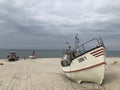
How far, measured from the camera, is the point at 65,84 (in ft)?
52.0

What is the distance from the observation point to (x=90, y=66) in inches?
619

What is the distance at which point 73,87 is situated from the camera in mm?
15352

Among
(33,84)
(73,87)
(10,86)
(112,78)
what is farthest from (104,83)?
(10,86)

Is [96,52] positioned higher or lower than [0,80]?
higher

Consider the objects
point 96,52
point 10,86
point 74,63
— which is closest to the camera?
point 10,86

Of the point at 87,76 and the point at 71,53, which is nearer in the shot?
the point at 87,76

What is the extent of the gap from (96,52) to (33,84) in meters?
4.32

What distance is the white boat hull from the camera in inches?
609

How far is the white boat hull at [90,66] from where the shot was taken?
1547 centimetres

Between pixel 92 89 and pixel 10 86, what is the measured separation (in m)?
4.84

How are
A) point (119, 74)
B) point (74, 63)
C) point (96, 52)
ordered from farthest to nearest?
point (119, 74)
point (74, 63)
point (96, 52)

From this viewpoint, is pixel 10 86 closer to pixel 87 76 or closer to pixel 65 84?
pixel 65 84

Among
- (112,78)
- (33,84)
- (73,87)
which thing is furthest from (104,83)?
(33,84)

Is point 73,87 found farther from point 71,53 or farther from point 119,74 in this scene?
point 119,74
